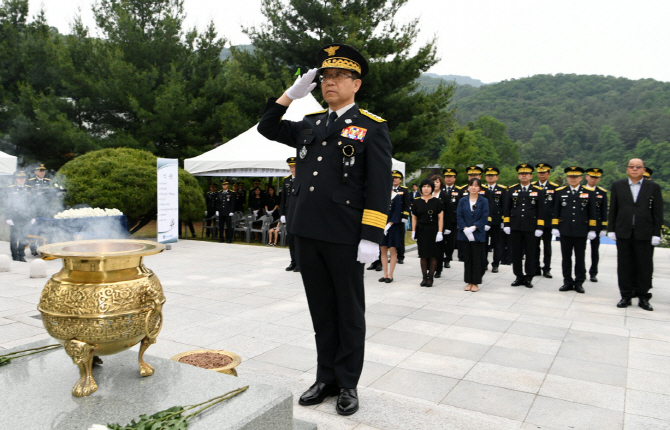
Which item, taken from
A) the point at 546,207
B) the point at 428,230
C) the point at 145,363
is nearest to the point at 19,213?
the point at 428,230

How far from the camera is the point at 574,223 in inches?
314

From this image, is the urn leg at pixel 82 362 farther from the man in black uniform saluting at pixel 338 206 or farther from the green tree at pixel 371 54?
the green tree at pixel 371 54

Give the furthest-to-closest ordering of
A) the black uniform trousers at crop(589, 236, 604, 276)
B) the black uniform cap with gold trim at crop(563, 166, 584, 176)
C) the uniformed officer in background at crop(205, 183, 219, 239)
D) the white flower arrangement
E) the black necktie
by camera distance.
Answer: the uniformed officer in background at crop(205, 183, 219, 239)
the white flower arrangement
the black uniform trousers at crop(589, 236, 604, 276)
the black uniform cap with gold trim at crop(563, 166, 584, 176)
the black necktie

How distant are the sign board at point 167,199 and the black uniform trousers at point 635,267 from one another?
942 centimetres

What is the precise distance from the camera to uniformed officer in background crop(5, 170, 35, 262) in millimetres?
9781

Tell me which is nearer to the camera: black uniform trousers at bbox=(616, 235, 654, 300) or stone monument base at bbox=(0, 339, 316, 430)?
stone monument base at bbox=(0, 339, 316, 430)

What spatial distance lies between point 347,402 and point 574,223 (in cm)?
621

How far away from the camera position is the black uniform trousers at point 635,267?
6531 mm

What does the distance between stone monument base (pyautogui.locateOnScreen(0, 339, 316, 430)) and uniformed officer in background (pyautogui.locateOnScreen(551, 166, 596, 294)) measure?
629 centimetres

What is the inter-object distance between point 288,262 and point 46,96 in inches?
615

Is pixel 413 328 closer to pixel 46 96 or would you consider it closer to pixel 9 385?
pixel 9 385

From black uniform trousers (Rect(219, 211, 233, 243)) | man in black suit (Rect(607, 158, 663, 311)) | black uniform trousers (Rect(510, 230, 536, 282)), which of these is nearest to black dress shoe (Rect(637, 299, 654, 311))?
man in black suit (Rect(607, 158, 663, 311))

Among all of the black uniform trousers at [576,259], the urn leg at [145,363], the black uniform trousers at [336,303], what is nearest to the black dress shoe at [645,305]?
the black uniform trousers at [576,259]

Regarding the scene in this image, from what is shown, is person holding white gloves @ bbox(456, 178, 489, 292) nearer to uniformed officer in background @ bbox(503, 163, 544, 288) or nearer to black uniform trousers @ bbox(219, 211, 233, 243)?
uniformed officer in background @ bbox(503, 163, 544, 288)
